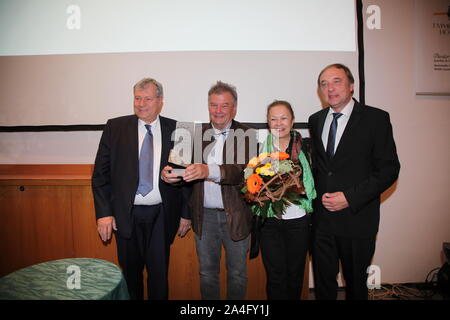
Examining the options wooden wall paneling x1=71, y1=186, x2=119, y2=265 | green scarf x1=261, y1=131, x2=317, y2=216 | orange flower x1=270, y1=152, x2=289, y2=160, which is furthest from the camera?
wooden wall paneling x1=71, y1=186, x2=119, y2=265

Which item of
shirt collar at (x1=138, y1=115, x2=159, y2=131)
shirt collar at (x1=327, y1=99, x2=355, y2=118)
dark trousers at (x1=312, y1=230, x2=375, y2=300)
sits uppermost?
shirt collar at (x1=327, y1=99, x2=355, y2=118)

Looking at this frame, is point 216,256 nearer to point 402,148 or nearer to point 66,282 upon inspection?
point 66,282

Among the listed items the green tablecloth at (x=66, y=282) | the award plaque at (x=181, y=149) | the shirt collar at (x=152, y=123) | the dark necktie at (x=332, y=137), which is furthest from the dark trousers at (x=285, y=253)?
the shirt collar at (x=152, y=123)

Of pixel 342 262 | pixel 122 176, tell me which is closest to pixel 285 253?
pixel 342 262

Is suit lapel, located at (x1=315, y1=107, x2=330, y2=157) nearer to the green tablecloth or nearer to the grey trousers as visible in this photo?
the grey trousers

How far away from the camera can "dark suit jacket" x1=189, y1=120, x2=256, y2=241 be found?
1.65 metres

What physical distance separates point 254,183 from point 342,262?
34.2 inches

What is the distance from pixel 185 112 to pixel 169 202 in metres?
1.02

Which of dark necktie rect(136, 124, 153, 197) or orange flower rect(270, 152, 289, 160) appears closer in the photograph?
orange flower rect(270, 152, 289, 160)

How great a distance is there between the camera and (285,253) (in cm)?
170

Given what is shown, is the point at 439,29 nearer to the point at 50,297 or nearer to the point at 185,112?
the point at 185,112

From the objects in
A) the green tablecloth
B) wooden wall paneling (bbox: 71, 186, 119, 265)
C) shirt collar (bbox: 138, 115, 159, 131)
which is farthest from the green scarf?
wooden wall paneling (bbox: 71, 186, 119, 265)

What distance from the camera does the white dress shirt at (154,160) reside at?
175cm

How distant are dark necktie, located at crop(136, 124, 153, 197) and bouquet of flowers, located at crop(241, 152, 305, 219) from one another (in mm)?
670
